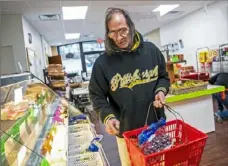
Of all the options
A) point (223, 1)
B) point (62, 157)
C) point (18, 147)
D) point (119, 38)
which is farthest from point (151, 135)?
point (223, 1)

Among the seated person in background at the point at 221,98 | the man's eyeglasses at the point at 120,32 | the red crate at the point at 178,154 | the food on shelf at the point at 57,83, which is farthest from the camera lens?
the food on shelf at the point at 57,83

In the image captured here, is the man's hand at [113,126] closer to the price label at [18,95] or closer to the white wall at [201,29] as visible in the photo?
the price label at [18,95]

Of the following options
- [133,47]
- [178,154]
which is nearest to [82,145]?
[133,47]

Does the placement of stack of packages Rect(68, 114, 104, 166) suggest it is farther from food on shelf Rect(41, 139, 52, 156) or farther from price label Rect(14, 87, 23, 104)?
price label Rect(14, 87, 23, 104)

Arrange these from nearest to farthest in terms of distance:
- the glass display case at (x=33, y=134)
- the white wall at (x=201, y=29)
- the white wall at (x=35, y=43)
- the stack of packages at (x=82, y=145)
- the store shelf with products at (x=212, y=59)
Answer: the glass display case at (x=33, y=134) < the stack of packages at (x=82, y=145) < the white wall at (x=35, y=43) < the store shelf with products at (x=212, y=59) < the white wall at (x=201, y=29)

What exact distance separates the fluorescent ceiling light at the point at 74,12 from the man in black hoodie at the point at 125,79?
14.4 ft

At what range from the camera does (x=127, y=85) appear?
1.38 meters

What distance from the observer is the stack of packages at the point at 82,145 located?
214 cm

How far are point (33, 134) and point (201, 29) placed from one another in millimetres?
6701

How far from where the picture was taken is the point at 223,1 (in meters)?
6.15

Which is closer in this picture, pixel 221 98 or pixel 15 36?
pixel 221 98

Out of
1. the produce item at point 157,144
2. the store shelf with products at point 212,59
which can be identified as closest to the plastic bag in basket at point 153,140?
the produce item at point 157,144

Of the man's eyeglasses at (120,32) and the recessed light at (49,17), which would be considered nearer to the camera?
the man's eyeglasses at (120,32)

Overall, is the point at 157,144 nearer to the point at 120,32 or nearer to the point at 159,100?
the point at 159,100
